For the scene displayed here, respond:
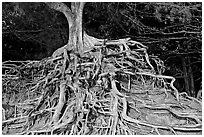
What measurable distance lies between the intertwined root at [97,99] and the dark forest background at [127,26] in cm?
118

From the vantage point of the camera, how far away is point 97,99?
8.33 ft

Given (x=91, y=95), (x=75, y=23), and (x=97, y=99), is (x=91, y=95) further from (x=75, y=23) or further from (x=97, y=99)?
(x=75, y=23)

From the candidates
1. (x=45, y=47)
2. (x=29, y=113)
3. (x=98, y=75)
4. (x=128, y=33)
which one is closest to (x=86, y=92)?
(x=98, y=75)

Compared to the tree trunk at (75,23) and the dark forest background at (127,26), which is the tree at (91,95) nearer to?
the tree trunk at (75,23)

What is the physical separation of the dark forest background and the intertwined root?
1178 mm

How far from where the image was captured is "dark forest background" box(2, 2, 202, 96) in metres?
4.14

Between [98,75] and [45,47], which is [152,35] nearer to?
[45,47]

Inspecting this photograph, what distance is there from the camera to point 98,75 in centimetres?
267

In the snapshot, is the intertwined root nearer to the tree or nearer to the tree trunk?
the tree

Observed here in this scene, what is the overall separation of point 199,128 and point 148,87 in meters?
0.78

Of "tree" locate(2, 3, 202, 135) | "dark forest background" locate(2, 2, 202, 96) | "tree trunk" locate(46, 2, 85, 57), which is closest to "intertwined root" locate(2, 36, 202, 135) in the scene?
"tree" locate(2, 3, 202, 135)

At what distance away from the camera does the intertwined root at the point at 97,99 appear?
2.29 m

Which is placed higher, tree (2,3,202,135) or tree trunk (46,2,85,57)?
tree trunk (46,2,85,57)

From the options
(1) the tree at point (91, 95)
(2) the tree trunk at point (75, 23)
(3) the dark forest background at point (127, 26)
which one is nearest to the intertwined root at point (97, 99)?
(1) the tree at point (91, 95)
